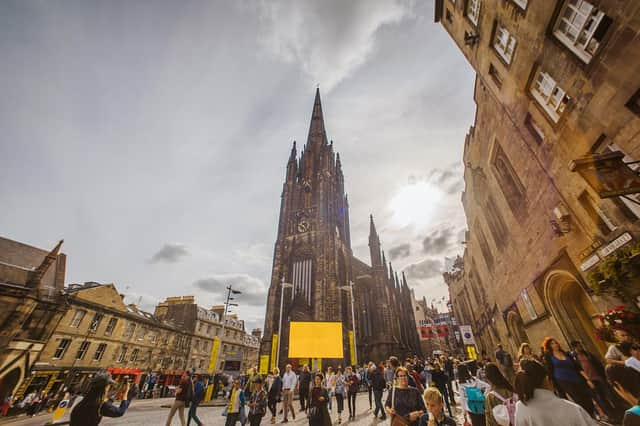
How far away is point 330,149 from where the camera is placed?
42.8 m

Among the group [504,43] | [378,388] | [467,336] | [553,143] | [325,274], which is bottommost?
[378,388]

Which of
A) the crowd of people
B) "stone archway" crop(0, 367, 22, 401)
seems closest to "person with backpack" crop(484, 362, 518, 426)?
the crowd of people

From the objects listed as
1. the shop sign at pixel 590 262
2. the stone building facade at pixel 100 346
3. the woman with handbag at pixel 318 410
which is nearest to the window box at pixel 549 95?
the shop sign at pixel 590 262

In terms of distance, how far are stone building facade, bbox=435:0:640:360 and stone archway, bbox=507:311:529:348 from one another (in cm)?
7

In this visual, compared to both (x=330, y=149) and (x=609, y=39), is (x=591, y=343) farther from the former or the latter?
(x=330, y=149)

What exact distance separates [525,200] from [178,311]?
131ft

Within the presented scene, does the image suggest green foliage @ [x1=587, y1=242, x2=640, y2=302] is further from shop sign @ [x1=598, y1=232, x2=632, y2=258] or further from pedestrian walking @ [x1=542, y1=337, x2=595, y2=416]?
pedestrian walking @ [x1=542, y1=337, x2=595, y2=416]

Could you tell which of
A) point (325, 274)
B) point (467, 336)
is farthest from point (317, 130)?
point (467, 336)

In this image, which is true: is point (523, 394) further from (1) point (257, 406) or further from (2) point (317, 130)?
(2) point (317, 130)

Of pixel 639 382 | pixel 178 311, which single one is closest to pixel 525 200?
pixel 639 382

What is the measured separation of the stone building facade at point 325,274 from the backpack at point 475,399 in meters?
19.9

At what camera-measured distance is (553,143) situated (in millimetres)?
6820

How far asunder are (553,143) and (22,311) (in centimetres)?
2759

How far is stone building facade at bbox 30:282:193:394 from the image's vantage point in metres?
18.5
